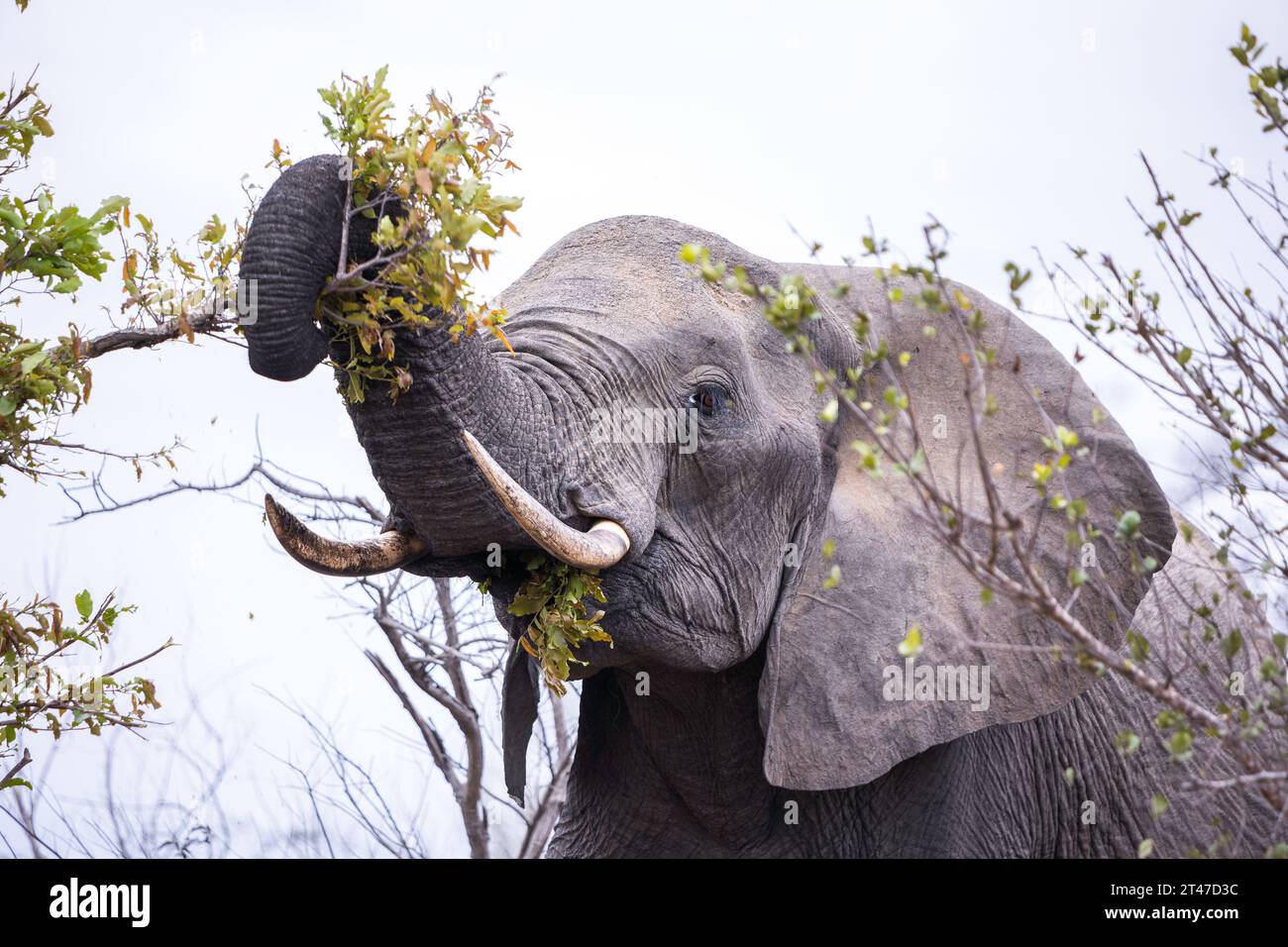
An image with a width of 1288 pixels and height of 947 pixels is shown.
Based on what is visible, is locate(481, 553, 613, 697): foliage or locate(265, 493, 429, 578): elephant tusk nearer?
locate(265, 493, 429, 578): elephant tusk

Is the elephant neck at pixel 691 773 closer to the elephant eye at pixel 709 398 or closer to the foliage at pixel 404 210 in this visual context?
the elephant eye at pixel 709 398

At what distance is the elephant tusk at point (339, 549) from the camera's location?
370 centimetres

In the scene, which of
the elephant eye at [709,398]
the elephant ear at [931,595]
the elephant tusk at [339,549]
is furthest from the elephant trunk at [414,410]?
the elephant ear at [931,595]

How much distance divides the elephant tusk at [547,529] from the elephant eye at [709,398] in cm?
63

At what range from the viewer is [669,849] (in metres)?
5.17

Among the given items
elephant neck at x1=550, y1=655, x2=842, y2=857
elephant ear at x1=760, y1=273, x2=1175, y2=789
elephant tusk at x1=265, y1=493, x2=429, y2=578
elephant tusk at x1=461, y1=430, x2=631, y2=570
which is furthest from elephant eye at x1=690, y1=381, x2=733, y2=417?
elephant tusk at x1=265, y1=493, x2=429, y2=578

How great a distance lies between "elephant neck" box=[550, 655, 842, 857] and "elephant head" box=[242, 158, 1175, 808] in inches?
8.3

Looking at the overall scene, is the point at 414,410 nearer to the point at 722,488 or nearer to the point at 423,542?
the point at 423,542

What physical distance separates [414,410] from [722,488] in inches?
45.8

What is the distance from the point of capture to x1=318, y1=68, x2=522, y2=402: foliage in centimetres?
337

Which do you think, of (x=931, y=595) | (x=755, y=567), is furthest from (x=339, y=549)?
(x=931, y=595)

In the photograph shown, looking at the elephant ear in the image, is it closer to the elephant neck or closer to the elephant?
the elephant

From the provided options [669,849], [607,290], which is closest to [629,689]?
[669,849]
